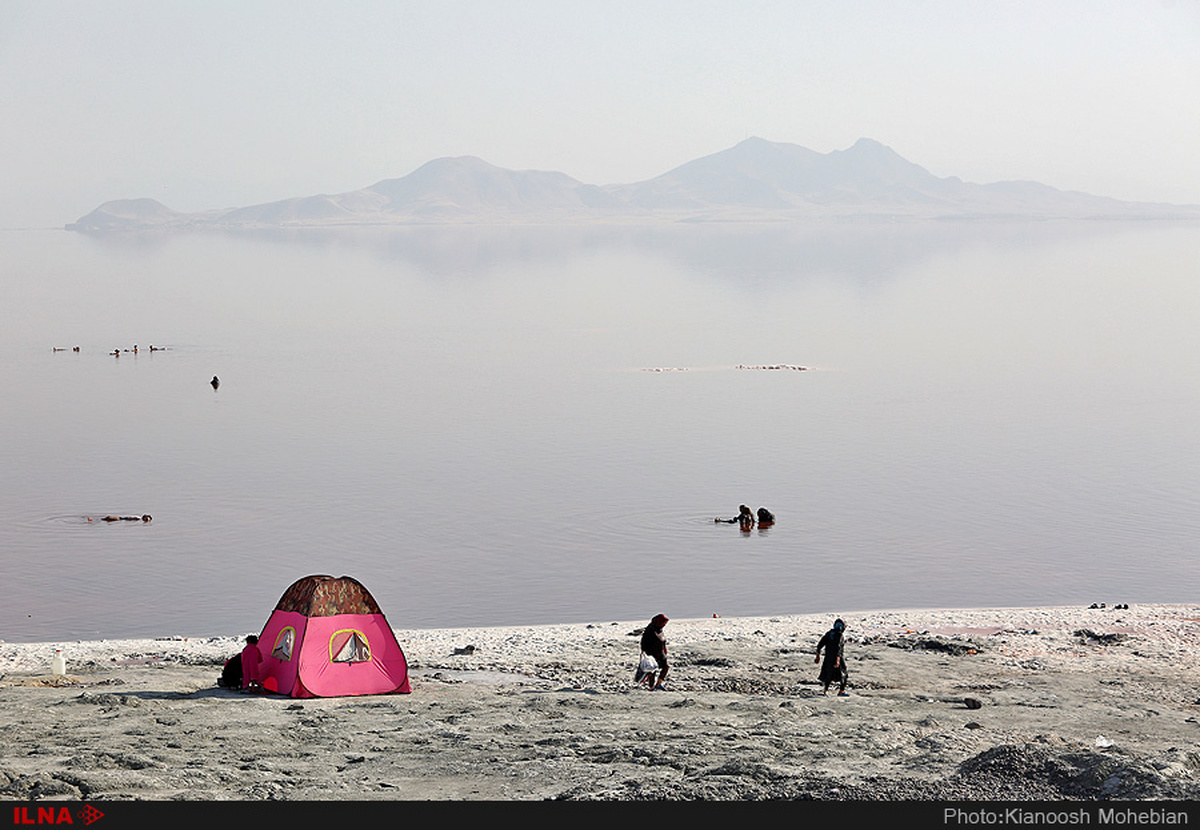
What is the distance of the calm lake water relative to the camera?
32531 mm

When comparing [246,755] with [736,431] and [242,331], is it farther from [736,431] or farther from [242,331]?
[242,331]

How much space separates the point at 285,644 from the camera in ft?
67.2

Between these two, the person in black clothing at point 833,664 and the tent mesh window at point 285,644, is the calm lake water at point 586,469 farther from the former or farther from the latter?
the person in black clothing at point 833,664

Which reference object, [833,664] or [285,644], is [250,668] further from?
[833,664]

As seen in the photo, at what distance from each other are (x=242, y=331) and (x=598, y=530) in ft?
231

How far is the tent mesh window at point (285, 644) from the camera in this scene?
2041 centimetres

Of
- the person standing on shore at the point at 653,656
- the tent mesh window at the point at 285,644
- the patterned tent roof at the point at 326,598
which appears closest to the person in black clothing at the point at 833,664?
the person standing on shore at the point at 653,656

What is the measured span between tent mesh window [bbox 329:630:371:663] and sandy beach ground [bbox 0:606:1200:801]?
908mm

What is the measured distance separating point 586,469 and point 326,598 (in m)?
27.4

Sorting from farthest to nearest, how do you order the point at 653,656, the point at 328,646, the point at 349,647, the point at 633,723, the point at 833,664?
the point at 653,656 < the point at 349,647 < the point at 328,646 < the point at 833,664 < the point at 633,723

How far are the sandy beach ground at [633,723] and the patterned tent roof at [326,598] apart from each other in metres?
1.38
